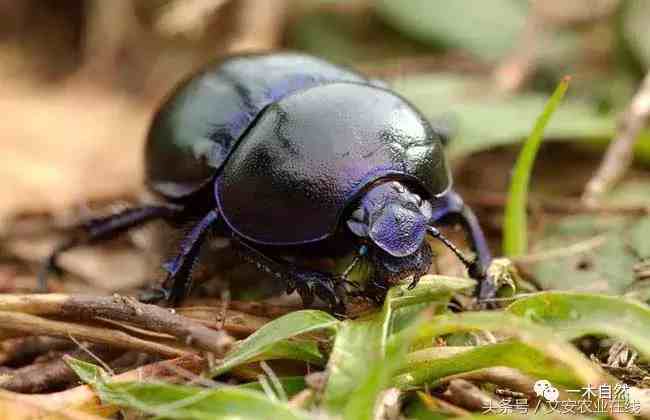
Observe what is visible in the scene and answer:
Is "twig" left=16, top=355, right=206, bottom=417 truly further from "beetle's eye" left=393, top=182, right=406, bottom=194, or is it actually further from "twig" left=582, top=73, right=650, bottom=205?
"twig" left=582, top=73, right=650, bottom=205

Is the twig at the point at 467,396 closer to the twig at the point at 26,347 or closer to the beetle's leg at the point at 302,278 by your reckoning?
the beetle's leg at the point at 302,278

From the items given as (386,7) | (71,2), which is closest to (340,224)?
(386,7)

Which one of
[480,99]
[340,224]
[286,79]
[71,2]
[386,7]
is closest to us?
[340,224]

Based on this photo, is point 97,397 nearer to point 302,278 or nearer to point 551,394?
point 302,278

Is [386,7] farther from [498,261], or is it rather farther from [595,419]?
[595,419]

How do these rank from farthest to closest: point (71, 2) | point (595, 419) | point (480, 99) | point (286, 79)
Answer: point (71, 2) → point (480, 99) → point (286, 79) → point (595, 419)

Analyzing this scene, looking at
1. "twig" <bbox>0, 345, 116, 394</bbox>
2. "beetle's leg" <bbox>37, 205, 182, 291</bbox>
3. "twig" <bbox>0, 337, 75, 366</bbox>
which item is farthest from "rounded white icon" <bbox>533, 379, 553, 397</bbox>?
"beetle's leg" <bbox>37, 205, 182, 291</bbox>
